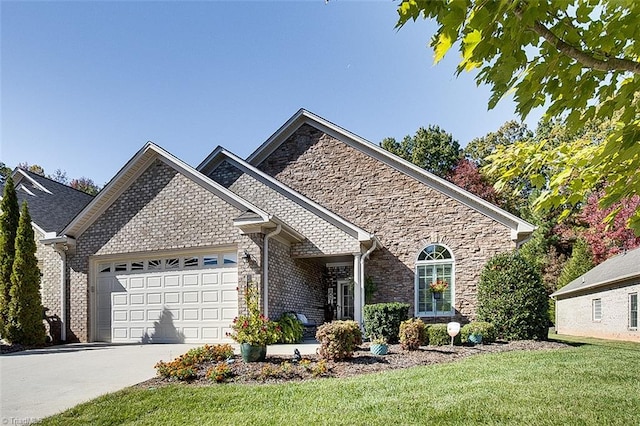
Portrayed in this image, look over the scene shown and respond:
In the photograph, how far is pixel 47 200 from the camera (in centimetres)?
1700

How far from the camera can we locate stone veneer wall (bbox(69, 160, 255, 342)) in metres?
12.0

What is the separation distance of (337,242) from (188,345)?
492cm

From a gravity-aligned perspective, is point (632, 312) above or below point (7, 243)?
below

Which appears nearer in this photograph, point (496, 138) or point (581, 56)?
point (581, 56)

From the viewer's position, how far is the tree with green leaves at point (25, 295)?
11.8m

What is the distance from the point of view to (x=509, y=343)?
34.8 feet

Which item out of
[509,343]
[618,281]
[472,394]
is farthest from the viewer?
[618,281]

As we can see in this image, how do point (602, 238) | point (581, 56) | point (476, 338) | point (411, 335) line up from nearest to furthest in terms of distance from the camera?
point (581, 56)
point (411, 335)
point (476, 338)
point (602, 238)

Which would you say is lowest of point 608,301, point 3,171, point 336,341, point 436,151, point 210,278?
point 608,301

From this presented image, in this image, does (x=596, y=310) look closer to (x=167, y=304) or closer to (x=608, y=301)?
(x=608, y=301)

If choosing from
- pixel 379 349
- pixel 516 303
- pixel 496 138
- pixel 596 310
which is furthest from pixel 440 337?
pixel 496 138

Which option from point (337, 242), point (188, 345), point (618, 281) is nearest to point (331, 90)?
point (337, 242)

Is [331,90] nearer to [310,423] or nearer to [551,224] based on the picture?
[310,423]

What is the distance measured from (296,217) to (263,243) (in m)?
2.55
